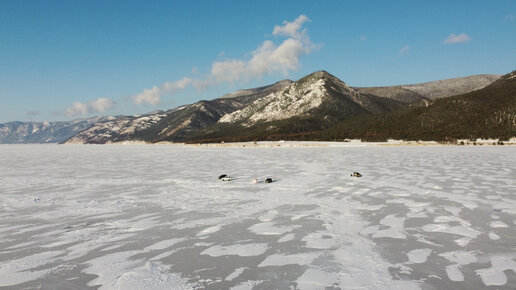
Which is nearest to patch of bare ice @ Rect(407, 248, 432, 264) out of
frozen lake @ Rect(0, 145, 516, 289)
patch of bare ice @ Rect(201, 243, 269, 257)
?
frozen lake @ Rect(0, 145, 516, 289)

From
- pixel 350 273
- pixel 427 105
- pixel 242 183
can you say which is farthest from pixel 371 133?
pixel 350 273

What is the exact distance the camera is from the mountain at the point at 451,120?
5202 inches

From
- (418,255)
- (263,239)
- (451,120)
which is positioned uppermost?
(451,120)

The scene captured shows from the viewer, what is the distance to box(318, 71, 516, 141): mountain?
13212 cm

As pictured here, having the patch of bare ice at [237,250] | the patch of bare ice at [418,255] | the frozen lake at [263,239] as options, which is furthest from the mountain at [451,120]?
the patch of bare ice at [237,250]

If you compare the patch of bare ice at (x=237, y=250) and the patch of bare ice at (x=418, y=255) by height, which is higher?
the patch of bare ice at (x=237, y=250)

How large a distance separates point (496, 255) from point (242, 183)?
1481 cm

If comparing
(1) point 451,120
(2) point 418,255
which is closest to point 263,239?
(2) point 418,255

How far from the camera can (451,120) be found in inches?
6038

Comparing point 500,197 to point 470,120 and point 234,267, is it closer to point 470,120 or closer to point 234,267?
point 234,267

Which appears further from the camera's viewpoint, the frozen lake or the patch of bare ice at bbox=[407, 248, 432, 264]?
the patch of bare ice at bbox=[407, 248, 432, 264]

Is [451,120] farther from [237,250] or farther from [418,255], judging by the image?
[237,250]

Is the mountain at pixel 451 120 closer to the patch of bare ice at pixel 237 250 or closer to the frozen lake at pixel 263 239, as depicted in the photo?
the frozen lake at pixel 263 239

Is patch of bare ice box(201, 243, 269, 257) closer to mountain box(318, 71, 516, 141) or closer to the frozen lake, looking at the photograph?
the frozen lake
